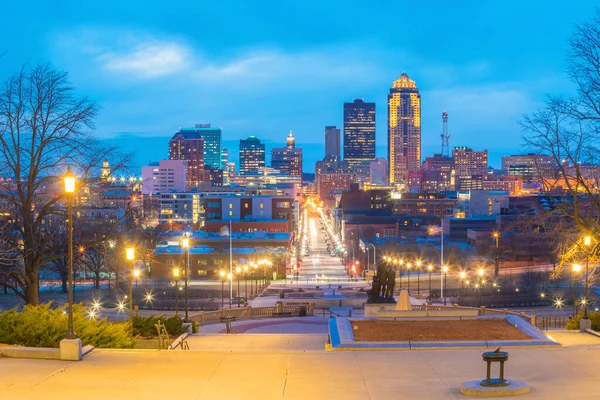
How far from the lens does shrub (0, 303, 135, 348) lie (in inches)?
800

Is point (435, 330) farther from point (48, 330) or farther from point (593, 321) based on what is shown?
point (48, 330)

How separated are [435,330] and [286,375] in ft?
32.8

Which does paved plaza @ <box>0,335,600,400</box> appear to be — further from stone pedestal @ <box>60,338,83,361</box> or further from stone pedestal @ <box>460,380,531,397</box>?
stone pedestal @ <box>60,338,83,361</box>

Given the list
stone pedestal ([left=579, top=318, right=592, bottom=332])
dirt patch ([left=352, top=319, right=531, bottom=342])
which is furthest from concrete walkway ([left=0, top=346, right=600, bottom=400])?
stone pedestal ([left=579, top=318, right=592, bottom=332])

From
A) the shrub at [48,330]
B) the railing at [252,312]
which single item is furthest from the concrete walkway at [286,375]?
the railing at [252,312]

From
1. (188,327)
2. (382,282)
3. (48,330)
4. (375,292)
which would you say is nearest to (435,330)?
(188,327)

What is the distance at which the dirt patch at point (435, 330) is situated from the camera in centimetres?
2434

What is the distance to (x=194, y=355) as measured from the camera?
67.5 feet

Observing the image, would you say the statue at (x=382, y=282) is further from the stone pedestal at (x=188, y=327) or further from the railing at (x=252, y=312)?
the railing at (x=252, y=312)

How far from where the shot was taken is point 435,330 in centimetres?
2638

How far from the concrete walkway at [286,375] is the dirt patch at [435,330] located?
112 inches

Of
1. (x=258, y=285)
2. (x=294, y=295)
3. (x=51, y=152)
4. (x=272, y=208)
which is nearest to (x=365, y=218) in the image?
(x=272, y=208)

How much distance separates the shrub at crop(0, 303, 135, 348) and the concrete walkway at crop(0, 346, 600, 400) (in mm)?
1132

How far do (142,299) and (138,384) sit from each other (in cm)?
5974
